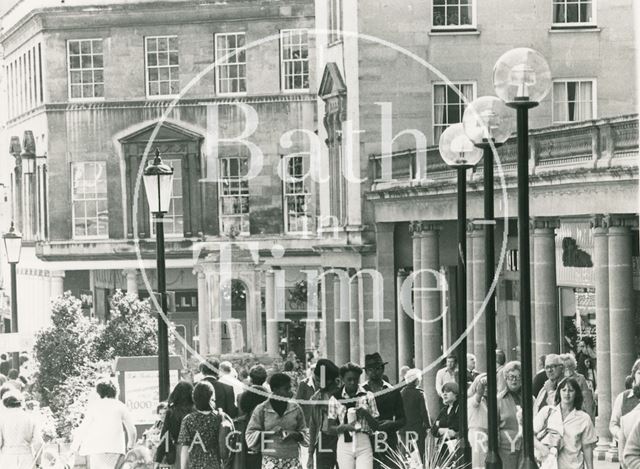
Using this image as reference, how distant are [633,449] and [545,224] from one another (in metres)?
15.6

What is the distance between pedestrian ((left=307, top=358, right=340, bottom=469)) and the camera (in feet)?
57.5

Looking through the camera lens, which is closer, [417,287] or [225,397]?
[225,397]

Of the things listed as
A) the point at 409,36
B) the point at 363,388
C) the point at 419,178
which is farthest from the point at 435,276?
the point at 363,388

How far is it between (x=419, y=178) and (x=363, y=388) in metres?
17.9

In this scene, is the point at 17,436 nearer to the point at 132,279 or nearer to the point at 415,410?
the point at 415,410

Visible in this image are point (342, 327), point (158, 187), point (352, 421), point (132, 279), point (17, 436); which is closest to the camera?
point (352, 421)

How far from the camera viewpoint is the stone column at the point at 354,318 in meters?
40.8

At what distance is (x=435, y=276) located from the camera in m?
35.5

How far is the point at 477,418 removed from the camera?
1856cm

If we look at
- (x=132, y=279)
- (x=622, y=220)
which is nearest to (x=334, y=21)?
(x=622, y=220)

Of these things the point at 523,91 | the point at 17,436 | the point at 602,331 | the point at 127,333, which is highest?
the point at 523,91

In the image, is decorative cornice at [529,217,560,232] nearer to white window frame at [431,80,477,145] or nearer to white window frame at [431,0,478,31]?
white window frame at [431,80,477,145]

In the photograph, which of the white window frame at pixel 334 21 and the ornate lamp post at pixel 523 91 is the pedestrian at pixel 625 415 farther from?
the white window frame at pixel 334 21

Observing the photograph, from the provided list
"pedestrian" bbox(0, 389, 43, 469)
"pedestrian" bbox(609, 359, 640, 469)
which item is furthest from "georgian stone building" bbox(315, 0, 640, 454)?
"pedestrian" bbox(609, 359, 640, 469)
